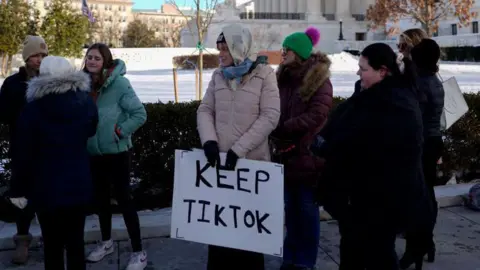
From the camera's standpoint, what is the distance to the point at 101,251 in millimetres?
5141

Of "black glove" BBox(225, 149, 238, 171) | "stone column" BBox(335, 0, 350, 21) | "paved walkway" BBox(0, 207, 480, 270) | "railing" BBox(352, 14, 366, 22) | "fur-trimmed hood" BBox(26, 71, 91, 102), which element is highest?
"stone column" BBox(335, 0, 350, 21)

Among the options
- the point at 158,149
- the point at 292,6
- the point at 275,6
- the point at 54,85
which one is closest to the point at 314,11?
the point at 292,6

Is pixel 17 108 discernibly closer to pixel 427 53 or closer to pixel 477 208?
pixel 427 53

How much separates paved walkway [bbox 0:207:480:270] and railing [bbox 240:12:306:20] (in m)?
61.0

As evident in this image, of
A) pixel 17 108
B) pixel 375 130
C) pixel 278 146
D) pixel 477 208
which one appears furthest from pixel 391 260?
pixel 477 208

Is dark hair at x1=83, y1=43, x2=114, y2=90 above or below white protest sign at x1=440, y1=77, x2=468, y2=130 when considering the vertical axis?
above

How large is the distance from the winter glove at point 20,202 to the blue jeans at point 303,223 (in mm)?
1982

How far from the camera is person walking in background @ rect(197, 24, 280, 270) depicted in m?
3.90

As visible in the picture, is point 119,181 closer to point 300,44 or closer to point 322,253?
point 300,44

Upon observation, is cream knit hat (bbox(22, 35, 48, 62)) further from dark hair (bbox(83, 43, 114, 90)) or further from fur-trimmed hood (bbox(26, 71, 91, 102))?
fur-trimmed hood (bbox(26, 71, 91, 102))

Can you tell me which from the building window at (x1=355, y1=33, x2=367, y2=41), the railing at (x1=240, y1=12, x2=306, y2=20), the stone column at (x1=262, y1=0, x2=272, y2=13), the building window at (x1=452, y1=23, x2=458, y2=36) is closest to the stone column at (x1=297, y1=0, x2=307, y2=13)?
the railing at (x1=240, y1=12, x2=306, y2=20)

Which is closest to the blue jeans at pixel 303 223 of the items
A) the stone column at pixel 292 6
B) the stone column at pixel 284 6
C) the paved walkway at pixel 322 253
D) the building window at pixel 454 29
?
the paved walkway at pixel 322 253

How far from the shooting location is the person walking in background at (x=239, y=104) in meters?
3.90

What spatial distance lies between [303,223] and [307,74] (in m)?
1.18
